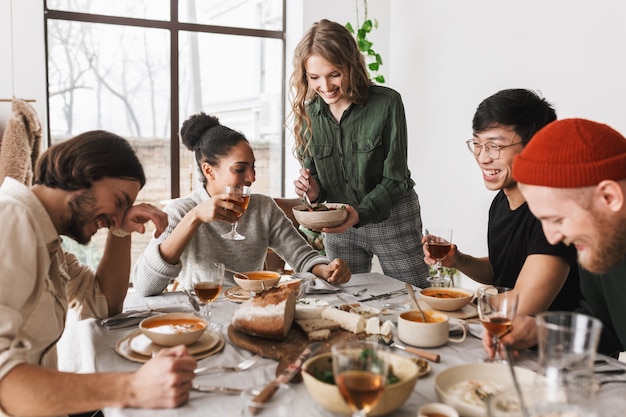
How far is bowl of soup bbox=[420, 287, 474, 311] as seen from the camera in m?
1.77

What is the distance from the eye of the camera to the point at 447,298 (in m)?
1.80

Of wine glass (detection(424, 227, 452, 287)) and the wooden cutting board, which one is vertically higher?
wine glass (detection(424, 227, 452, 287))

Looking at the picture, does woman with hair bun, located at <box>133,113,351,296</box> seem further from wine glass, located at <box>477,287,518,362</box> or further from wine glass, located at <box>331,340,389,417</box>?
wine glass, located at <box>331,340,389,417</box>

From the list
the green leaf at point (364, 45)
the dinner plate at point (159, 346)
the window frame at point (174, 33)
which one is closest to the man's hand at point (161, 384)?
the dinner plate at point (159, 346)

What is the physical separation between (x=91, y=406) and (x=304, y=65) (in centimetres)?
195

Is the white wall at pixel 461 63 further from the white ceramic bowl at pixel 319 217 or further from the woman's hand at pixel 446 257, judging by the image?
the white ceramic bowl at pixel 319 217

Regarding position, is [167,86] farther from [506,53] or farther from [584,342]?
[584,342]

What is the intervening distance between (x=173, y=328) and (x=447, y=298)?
82cm

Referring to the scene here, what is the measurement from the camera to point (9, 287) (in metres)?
1.27

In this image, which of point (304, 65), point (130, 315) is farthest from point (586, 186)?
point (304, 65)

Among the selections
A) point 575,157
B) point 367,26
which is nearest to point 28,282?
point 575,157

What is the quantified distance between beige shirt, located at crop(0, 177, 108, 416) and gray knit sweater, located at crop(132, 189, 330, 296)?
0.70 m

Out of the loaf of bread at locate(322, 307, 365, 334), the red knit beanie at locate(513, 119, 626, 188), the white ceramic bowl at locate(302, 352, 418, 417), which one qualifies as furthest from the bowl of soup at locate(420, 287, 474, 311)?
the white ceramic bowl at locate(302, 352, 418, 417)

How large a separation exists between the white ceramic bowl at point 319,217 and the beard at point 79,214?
91 cm
